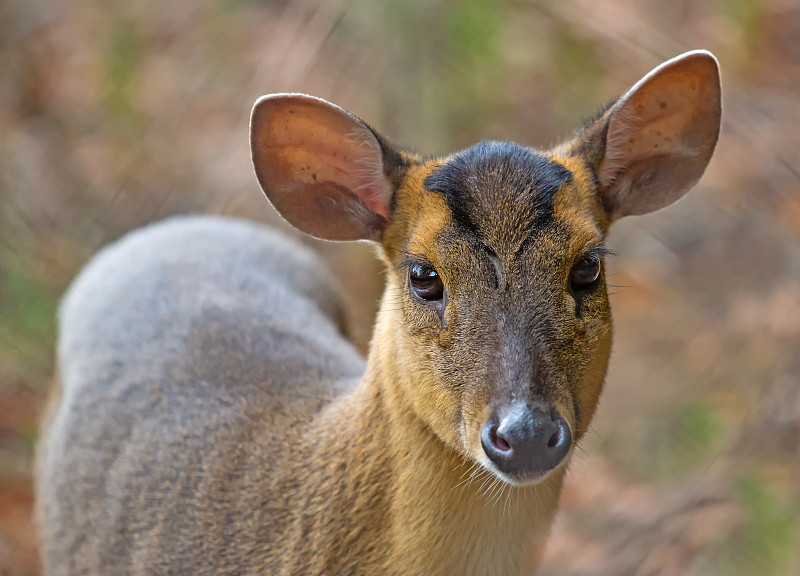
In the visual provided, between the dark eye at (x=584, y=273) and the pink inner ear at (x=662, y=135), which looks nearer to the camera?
the dark eye at (x=584, y=273)

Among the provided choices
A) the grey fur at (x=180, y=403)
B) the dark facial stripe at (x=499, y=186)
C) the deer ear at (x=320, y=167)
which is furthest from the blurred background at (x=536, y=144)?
the deer ear at (x=320, y=167)

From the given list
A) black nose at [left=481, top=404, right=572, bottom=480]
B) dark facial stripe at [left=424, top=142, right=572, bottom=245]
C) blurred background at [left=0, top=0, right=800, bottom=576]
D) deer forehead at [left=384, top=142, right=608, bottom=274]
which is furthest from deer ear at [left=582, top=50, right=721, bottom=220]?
blurred background at [left=0, top=0, right=800, bottom=576]

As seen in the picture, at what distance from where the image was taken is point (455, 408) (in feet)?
9.59

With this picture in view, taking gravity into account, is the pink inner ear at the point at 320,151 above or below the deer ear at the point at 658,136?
below

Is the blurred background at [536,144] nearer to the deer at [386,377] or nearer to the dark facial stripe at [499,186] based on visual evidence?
the deer at [386,377]

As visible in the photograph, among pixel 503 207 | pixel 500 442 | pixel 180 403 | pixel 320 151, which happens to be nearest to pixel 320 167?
pixel 320 151

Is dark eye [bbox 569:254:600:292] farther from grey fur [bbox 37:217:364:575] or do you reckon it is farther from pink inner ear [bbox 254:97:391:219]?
grey fur [bbox 37:217:364:575]

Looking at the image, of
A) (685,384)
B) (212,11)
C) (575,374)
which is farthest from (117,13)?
(575,374)

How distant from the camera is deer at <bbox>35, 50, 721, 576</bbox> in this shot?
292 centimetres

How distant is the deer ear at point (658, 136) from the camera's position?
11.0 feet

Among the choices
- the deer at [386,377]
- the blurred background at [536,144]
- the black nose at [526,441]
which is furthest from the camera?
the blurred background at [536,144]

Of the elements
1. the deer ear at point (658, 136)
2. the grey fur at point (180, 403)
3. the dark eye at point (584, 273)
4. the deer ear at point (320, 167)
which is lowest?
the grey fur at point (180, 403)

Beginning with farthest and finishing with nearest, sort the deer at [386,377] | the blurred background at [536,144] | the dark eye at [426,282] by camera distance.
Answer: the blurred background at [536,144]
the dark eye at [426,282]
the deer at [386,377]

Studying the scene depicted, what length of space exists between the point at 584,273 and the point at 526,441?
2.11 feet
